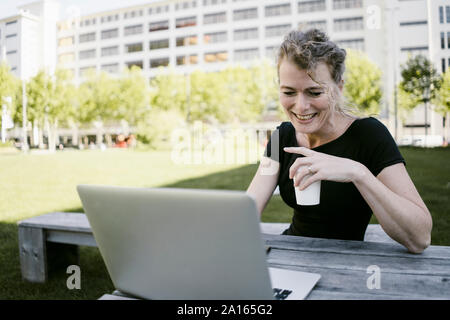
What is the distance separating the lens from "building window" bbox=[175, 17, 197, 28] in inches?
1687

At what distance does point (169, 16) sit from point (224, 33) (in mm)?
7472

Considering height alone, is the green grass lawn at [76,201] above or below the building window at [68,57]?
below

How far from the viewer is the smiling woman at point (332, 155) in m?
1.33

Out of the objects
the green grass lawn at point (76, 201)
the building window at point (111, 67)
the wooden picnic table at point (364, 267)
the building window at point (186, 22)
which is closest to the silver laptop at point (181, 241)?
the wooden picnic table at point (364, 267)

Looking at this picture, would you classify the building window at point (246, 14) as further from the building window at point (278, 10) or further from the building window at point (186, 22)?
the building window at point (186, 22)

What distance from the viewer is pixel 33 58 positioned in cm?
820

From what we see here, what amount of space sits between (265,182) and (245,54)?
40.5 meters

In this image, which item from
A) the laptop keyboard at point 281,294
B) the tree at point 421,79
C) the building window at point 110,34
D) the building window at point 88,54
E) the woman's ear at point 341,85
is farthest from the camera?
the building window at point 110,34

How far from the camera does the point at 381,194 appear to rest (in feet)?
4.23

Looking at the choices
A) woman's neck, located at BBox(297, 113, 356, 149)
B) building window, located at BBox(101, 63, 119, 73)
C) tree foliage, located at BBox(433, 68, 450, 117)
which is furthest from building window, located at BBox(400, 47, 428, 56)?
woman's neck, located at BBox(297, 113, 356, 149)

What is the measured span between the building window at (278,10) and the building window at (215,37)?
543cm

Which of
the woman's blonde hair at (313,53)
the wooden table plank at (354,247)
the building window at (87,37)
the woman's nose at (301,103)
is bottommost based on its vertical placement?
the wooden table plank at (354,247)

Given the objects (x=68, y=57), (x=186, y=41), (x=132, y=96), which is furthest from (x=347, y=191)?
(x=186, y=41)

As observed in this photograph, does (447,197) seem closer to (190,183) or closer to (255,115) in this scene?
(190,183)
